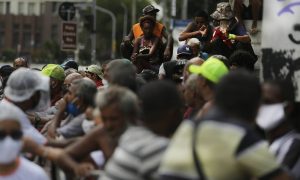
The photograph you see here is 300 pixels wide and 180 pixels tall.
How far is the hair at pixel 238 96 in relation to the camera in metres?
4.66

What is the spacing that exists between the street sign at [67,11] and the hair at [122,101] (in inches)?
830

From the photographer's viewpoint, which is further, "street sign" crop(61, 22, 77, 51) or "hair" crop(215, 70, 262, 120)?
"street sign" crop(61, 22, 77, 51)

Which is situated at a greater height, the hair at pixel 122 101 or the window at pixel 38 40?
the hair at pixel 122 101

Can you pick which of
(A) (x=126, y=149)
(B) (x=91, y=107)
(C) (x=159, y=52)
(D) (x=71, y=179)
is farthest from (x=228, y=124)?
(C) (x=159, y=52)

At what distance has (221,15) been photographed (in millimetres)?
11352

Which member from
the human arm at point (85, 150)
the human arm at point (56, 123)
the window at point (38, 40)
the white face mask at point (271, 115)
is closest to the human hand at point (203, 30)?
the human arm at point (56, 123)

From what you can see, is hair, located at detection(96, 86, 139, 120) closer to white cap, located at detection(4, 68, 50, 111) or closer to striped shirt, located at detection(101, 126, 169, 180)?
striped shirt, located at detection(101, 126, 169, 180)

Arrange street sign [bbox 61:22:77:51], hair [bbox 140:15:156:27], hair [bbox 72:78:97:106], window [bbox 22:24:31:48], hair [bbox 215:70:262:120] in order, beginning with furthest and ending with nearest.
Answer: window [bbox 22:24:31:48]
street sign [bbox 61:22:77:51]
hair [bbox 140:15:156:27]
hair [bbox 72:78:97:106]
hair [bbox 215:70:262:120]

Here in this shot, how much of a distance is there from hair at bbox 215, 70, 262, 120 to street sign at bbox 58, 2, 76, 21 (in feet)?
72.6

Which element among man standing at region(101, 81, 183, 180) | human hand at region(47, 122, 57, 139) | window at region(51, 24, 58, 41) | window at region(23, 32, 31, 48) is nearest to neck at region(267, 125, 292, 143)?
man standing at region(101, 81, 183, 180)

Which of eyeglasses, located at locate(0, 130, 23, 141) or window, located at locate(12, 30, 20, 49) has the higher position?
eyeglasses, located at locate(0, 130, 23, 141)

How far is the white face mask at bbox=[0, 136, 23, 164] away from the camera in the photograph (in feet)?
19.2

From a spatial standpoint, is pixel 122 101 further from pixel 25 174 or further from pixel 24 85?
pixel 24 85

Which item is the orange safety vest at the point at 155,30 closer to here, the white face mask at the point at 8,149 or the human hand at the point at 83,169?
the human hand at the point at 83,169
